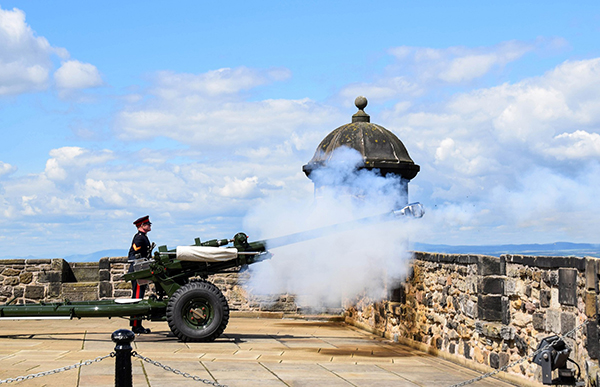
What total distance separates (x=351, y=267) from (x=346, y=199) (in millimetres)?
1255

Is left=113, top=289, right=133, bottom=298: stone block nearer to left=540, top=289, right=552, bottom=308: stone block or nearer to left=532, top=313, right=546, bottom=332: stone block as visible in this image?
left=532, top=313, right=546, bottom=332: stone block

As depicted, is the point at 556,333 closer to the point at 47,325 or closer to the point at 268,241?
the point at 268,241

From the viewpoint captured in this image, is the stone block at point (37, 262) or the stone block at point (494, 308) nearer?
the stone block at point (494, 308)

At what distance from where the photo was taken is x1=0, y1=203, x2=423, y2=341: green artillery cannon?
372 inches

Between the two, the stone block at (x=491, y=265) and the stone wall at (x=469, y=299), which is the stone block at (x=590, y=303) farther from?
the stone block at (x=491, y=265)

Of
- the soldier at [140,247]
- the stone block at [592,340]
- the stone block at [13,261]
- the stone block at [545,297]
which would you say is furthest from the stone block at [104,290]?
the stone block at [592,340]

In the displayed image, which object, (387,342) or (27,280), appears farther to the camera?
(27,280)

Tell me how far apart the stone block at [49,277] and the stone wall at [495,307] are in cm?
685

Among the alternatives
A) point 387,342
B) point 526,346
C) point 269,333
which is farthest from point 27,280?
A: point 526,346

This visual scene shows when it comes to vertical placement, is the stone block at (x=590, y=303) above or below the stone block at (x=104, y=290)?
above

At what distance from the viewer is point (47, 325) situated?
38.7ft

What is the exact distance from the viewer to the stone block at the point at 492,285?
8.12m

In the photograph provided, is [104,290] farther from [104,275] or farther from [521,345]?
[521,345]

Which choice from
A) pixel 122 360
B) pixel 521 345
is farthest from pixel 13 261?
pixel 521 345
